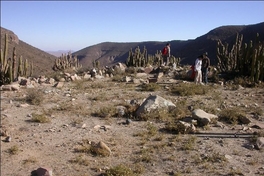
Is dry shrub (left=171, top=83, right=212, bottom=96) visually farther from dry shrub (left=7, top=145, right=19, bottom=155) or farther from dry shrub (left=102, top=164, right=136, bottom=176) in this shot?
dry shrub (left=7, top=145, right=19, bottom=155)

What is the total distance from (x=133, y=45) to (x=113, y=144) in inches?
3358

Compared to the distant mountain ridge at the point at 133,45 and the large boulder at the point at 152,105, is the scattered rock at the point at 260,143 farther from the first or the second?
the distant mountain ridge at the point at 133,45

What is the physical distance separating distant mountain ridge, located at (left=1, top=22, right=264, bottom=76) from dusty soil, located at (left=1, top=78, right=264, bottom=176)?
14.4 metres

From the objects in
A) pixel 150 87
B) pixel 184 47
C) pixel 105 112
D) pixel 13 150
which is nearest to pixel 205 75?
pixel 150 87

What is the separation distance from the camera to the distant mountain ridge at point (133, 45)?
45906mm

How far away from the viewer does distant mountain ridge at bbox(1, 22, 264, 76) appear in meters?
45.9

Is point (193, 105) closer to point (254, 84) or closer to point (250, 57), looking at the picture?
point (254, 84)

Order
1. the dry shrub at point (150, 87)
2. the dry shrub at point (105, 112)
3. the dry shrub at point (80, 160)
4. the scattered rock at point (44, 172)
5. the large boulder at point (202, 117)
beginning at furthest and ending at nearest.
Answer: the dry shrub at point (150, 87) → the dry shrub at point (105, 112) → the large boulder at point (202, 117) → the dry shrub at point (80, 160) → the scattered rock at point (44, 172)

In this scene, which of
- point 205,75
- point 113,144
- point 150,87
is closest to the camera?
point 113,144

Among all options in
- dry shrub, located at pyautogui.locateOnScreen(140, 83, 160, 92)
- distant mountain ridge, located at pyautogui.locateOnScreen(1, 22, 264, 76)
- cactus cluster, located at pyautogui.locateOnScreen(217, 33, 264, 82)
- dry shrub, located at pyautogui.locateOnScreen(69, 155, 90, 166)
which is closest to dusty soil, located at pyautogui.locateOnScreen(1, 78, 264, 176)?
dry shrub, located at pyautogui.locateOnScreen(69, 155, 90, 166)

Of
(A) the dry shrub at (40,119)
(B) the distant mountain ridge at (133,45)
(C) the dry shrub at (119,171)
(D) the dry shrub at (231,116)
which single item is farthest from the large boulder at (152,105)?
(B) the distant mountain ridge at (133,45)

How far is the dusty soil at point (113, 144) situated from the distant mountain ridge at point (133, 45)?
1437 centimetres

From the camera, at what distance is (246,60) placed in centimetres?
1330

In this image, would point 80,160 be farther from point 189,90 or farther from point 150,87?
point 150,87
